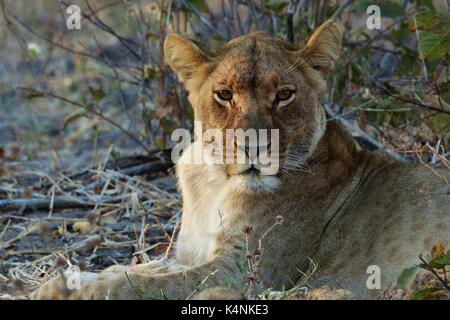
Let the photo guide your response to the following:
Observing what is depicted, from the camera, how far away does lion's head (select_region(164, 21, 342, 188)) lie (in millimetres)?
4367

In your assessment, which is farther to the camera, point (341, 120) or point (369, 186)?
point (341, 120)

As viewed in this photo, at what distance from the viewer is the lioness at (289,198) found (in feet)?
14.0

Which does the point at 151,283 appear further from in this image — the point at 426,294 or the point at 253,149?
the point at 426,294

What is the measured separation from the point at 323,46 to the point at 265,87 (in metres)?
0.45

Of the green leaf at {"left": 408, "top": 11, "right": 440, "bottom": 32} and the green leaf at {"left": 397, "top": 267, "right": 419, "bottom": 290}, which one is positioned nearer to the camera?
the green leaf at {"left": 397, "top": 267, "right": 419, "bottom": 290}

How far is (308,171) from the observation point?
4551 mm

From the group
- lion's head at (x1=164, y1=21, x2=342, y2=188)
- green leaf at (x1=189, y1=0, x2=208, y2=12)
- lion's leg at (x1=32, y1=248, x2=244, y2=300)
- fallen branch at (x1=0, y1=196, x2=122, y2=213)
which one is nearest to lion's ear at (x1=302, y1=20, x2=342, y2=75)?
lion's head at (x1=164, y1=21, x2=342, y2=188)

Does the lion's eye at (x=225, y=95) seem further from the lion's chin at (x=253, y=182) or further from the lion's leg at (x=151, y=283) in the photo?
the lion's leg at (x=151, y=283)

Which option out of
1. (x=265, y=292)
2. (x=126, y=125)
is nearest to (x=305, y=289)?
(x=265, y=292)

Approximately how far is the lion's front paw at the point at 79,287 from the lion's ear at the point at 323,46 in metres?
1.39

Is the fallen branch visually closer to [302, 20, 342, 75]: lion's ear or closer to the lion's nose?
[302, 20, 342, 75]: lion's ear

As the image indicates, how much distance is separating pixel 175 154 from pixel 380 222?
2048 millimetres
